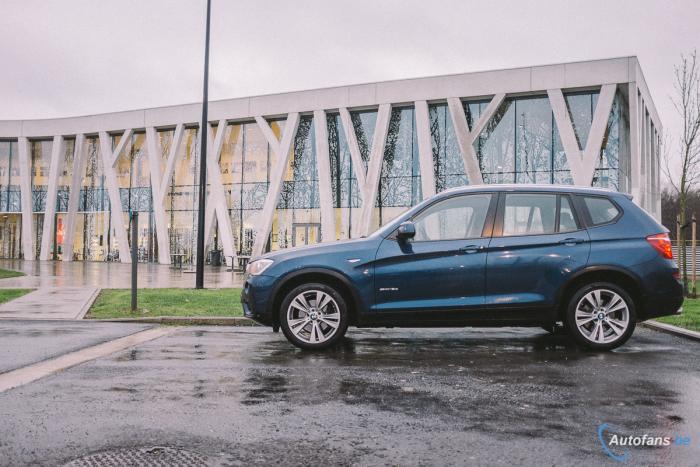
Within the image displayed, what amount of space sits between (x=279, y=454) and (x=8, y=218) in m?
47.9

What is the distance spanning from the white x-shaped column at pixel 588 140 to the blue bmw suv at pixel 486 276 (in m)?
19.9

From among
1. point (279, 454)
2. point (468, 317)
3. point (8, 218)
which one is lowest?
point (279, 454)

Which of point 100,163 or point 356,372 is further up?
point 100,163

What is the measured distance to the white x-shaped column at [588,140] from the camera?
2631 centimetres

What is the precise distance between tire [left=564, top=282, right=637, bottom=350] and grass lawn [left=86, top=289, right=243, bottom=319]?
5.58 m

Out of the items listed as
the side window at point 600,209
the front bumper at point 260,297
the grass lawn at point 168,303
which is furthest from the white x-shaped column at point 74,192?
the side window at point 600,209

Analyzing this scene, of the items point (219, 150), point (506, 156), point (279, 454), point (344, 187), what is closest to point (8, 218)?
point (219, 150)

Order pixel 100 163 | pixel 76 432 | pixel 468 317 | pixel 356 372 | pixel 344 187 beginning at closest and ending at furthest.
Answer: pixel 76 432
pixel 356 372
pixel 468 317
pixel 344 187
pixel 100 163

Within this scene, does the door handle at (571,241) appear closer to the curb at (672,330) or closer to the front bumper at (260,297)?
the curb at (672,330)

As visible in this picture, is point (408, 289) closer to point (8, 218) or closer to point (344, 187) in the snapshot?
point (344, 187)

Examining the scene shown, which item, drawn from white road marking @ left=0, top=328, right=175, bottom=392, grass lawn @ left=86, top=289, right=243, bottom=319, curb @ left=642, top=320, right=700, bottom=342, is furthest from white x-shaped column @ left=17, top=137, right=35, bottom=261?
curb @ left=642, top=320, right=700, bottom=342

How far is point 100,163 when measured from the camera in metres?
41.3

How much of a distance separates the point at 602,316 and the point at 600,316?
2 cm

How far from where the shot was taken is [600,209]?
7.33 meters
